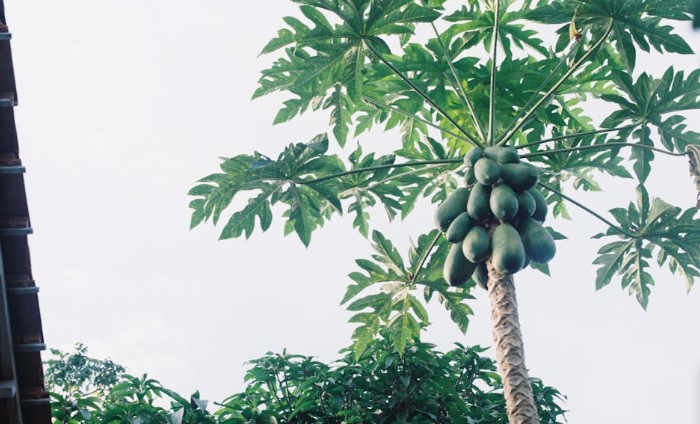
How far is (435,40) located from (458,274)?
1.54 meters

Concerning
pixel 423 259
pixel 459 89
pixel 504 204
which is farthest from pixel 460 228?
pixel 459 89

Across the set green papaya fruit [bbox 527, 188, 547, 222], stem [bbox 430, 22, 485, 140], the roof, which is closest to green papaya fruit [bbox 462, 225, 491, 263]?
green papaya fruit [bbox 527, 188, 547, 222]

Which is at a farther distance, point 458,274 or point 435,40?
point 435,40

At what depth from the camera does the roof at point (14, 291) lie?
8.73 feet

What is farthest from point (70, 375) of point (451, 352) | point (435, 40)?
point (435, 40)

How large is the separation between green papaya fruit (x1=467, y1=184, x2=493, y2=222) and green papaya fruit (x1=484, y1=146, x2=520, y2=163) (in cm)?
16

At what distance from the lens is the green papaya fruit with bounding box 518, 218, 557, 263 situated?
3346 millimetres

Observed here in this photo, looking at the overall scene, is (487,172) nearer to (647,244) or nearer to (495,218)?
A: (495,218)

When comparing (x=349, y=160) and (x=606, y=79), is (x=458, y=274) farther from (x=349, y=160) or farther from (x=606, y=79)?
(x=606, y=79)

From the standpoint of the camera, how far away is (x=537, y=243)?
335 cm

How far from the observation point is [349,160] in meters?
4.46

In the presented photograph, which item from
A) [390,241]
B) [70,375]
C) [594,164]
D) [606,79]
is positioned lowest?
[70,375]

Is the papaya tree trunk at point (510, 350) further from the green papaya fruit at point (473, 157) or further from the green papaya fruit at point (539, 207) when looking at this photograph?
the green papaya fruit at point (473, 157)

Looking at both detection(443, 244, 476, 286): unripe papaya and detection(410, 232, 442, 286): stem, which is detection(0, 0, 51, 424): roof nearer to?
detection(443, 244, 476, 286): unripe papaya
